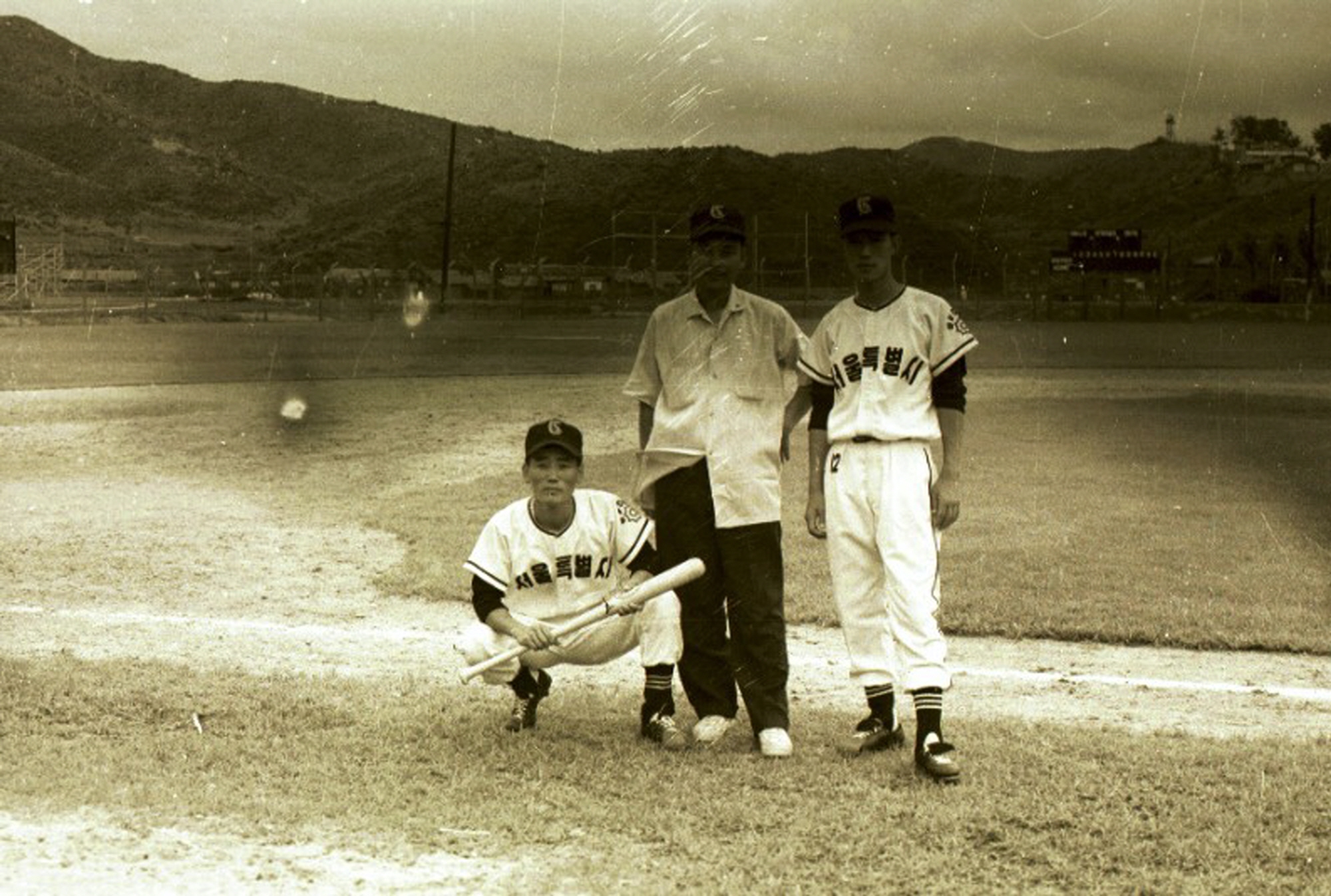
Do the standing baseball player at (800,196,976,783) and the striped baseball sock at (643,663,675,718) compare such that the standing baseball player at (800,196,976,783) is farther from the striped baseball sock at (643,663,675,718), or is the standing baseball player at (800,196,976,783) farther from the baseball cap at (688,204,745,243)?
the striped baseball sock at (643,663,675,718)

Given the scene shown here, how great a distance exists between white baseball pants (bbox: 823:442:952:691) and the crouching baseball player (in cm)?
59

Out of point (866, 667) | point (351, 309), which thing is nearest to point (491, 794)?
point (866, 667)

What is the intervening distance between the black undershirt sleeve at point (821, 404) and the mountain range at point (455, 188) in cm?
5676

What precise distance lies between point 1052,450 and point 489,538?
10.9 meters

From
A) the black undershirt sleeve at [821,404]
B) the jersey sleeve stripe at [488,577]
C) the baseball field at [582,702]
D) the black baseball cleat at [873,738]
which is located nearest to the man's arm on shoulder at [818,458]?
the black undershirt sleeve at [821,404]

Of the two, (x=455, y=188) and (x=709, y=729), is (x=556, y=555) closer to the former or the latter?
(x=709, y=729)

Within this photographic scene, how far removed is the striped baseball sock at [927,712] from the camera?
4.66 m

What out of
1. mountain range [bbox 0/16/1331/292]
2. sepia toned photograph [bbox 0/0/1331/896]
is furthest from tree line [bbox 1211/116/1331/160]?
sepia toned photograph [bbox 0/0/1331/896]

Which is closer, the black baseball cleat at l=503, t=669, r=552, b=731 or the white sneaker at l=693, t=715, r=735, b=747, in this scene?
the white sneaker at l=693, t=715, r=735, b=747

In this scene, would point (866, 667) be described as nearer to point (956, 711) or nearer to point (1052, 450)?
point (956, 711)

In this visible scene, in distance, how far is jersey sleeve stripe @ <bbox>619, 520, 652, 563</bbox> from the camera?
521 cm

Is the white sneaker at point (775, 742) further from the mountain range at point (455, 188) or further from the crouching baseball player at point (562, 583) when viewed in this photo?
the mountain range at point (455, 188)

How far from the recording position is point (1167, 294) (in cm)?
7375

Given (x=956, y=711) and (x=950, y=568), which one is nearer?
(x=956, y=711)
